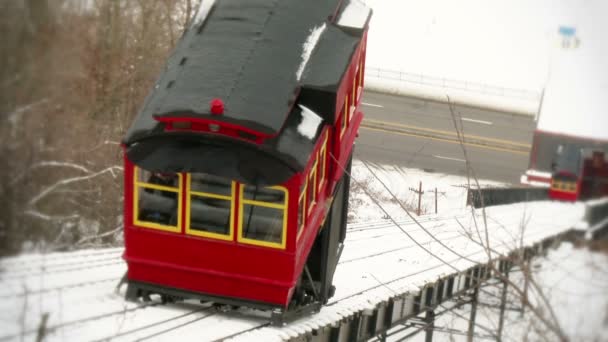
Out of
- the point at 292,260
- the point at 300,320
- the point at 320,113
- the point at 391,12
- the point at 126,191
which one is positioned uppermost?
the point at 391,12

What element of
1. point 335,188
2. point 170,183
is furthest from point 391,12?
point 170,183

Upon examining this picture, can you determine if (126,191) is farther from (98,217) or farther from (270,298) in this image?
(98,217)

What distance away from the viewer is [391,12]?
31.7 m

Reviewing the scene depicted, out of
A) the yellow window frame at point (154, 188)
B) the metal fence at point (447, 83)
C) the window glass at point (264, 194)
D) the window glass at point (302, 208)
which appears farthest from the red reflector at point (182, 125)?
the metal fence at point (447, 83)

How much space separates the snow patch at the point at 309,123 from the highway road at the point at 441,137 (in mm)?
14653

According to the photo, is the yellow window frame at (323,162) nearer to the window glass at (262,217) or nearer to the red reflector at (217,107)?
the window glass at (262,217)

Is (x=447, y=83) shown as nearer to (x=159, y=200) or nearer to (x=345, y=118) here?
(x=345, y=118)

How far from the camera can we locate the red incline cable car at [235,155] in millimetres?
8656

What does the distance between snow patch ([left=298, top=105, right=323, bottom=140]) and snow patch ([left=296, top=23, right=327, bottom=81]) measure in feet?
1.53

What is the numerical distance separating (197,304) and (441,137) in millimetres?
17419

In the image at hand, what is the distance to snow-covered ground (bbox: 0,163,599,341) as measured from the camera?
4.26m

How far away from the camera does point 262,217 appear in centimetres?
929

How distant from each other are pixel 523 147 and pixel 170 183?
19713 mm

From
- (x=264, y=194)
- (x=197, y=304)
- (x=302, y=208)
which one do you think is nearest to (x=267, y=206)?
(x=264, y=194)
